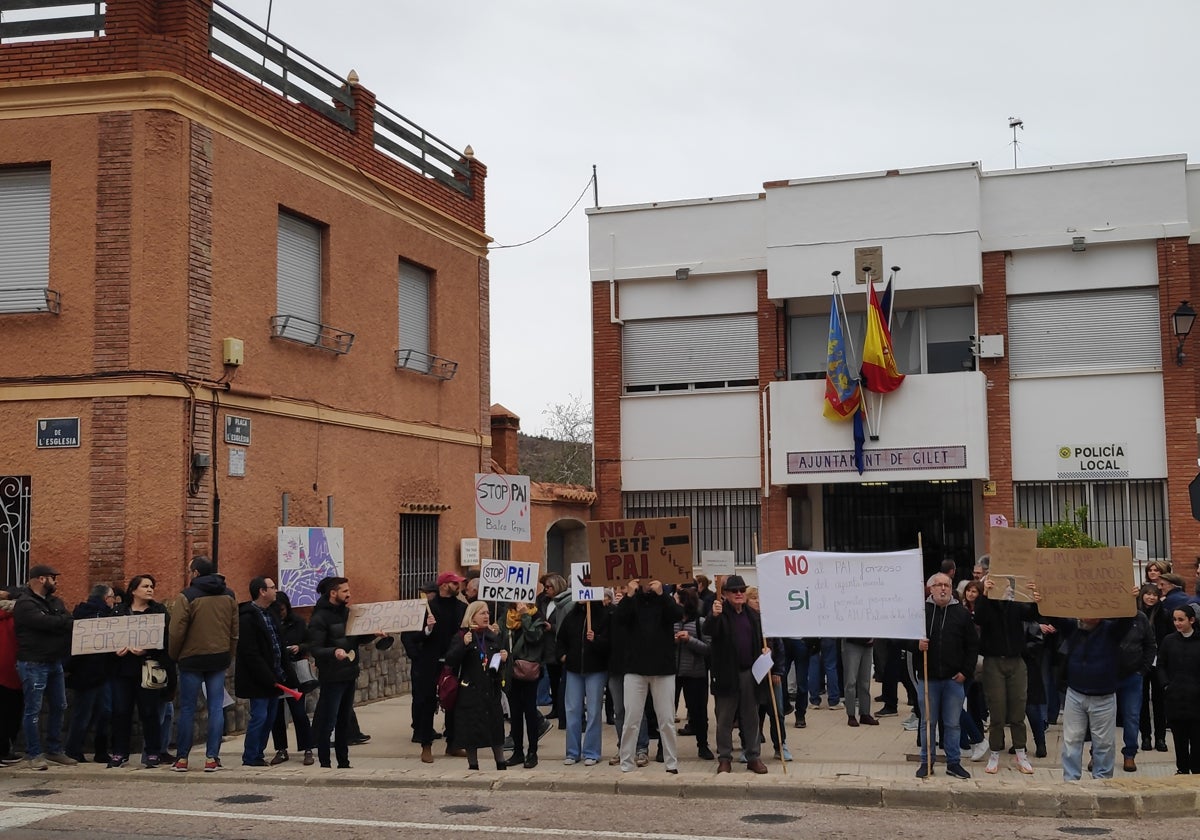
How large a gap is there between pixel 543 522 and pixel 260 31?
32.8ft

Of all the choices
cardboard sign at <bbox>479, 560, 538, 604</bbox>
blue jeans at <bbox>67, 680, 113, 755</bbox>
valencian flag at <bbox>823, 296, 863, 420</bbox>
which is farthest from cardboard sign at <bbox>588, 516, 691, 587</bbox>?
valencian flag at <bbox>823, 296, 863, 420</bbox>

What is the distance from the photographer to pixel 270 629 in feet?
39.7

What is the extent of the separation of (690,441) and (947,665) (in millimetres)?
14020

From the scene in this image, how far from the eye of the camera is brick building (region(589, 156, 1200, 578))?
73.7 feet

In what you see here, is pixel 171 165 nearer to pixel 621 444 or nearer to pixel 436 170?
pixel 436 170

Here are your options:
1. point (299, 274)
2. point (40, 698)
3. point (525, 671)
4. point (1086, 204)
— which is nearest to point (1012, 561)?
point (525, 671)

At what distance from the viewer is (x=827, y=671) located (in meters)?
15.3

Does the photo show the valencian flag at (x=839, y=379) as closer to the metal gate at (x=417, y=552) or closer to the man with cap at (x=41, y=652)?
the metal gate at (x=417, y=552)

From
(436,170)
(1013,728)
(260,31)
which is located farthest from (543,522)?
(1013,728)

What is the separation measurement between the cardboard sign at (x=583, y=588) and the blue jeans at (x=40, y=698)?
4956 millimetres

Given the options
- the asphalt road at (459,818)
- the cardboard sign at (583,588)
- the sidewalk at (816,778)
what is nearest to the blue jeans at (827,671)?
the sidewalk at (816,778)

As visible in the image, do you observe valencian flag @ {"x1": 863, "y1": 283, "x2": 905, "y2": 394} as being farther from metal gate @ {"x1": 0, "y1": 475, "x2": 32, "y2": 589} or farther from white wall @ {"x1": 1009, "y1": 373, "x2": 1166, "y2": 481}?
metal gate @ {"x1": 0, "y1": 475, "x2": 32, "y2": 589}

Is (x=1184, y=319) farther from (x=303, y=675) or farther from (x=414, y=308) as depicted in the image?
(x=303, y=675)

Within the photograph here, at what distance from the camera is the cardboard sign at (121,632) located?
12.1 m
